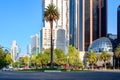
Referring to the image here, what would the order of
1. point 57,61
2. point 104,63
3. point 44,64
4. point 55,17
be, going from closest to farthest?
point 55,17
point 57,61
point 44,64
point 104,63

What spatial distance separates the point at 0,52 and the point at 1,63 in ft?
16.2

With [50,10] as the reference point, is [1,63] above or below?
below

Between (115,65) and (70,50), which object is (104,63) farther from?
(70,50)

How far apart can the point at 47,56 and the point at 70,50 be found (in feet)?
37.4

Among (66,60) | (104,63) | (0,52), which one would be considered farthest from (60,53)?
(104,63)

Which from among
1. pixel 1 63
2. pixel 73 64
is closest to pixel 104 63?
pixel 73 64

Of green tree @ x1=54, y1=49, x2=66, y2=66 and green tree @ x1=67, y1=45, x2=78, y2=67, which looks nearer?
green tree @ x1=54, y1=49, x2=66, y2=66

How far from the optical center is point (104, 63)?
193 meters

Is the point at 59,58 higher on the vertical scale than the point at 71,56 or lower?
lower

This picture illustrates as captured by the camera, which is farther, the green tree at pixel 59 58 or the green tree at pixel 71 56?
the green tree at pixel 71 56

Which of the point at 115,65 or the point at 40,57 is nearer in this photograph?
the point at 40,57

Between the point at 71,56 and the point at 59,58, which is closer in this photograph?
the point at 59,58

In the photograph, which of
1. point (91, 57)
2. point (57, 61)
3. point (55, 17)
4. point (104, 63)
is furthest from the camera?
point (104, 63)

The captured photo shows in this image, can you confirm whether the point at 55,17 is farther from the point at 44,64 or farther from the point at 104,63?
the point at 104,63
